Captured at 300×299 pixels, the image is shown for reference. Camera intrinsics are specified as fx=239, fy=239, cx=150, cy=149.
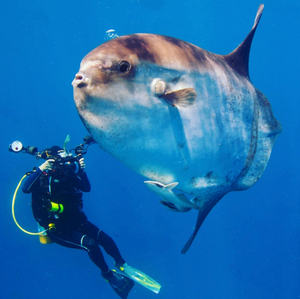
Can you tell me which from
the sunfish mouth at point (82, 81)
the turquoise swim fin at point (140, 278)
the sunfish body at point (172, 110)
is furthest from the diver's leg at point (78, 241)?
the sunfish mouth at point (82, 81)

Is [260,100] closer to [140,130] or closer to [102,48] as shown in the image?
[140,130]

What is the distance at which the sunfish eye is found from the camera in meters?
1.25

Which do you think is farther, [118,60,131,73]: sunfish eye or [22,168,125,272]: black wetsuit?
[22,168,125,272]: black wetsuit

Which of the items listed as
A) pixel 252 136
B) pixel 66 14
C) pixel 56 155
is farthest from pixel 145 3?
pixel 252 136

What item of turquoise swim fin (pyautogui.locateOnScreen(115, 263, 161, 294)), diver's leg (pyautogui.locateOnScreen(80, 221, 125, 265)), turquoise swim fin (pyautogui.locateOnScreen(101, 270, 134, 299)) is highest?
diver's leg (pyautogui.locateOnScreen(80, 221, 125, 265))

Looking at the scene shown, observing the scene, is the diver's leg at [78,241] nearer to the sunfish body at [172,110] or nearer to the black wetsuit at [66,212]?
the black wetsuit at [66,212]

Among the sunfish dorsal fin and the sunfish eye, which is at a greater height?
the sunfish dorsal fin

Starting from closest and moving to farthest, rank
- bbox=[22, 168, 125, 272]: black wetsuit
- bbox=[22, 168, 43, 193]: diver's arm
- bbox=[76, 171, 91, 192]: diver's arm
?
bbox=[22, 168, 43, 193]: diver's arm < bbox=[22, 168, 125, 272]: black wetsuit < bbox=[76, 171, 91, 192]: diver's arm

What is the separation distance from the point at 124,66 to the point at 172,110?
404mm

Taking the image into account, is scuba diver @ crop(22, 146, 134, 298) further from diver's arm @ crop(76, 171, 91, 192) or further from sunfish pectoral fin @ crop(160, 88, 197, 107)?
sunfish pectoral fin @ crop(160, 88, 197, 107)

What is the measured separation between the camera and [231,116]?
6.75 ft

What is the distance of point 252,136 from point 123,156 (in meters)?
1.53

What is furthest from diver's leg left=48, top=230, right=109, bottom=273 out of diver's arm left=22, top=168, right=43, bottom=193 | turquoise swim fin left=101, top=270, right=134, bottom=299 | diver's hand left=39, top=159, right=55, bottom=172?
diver's hand left=39, top=159, right=55, bottom=172

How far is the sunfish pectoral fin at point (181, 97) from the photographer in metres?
1.41
